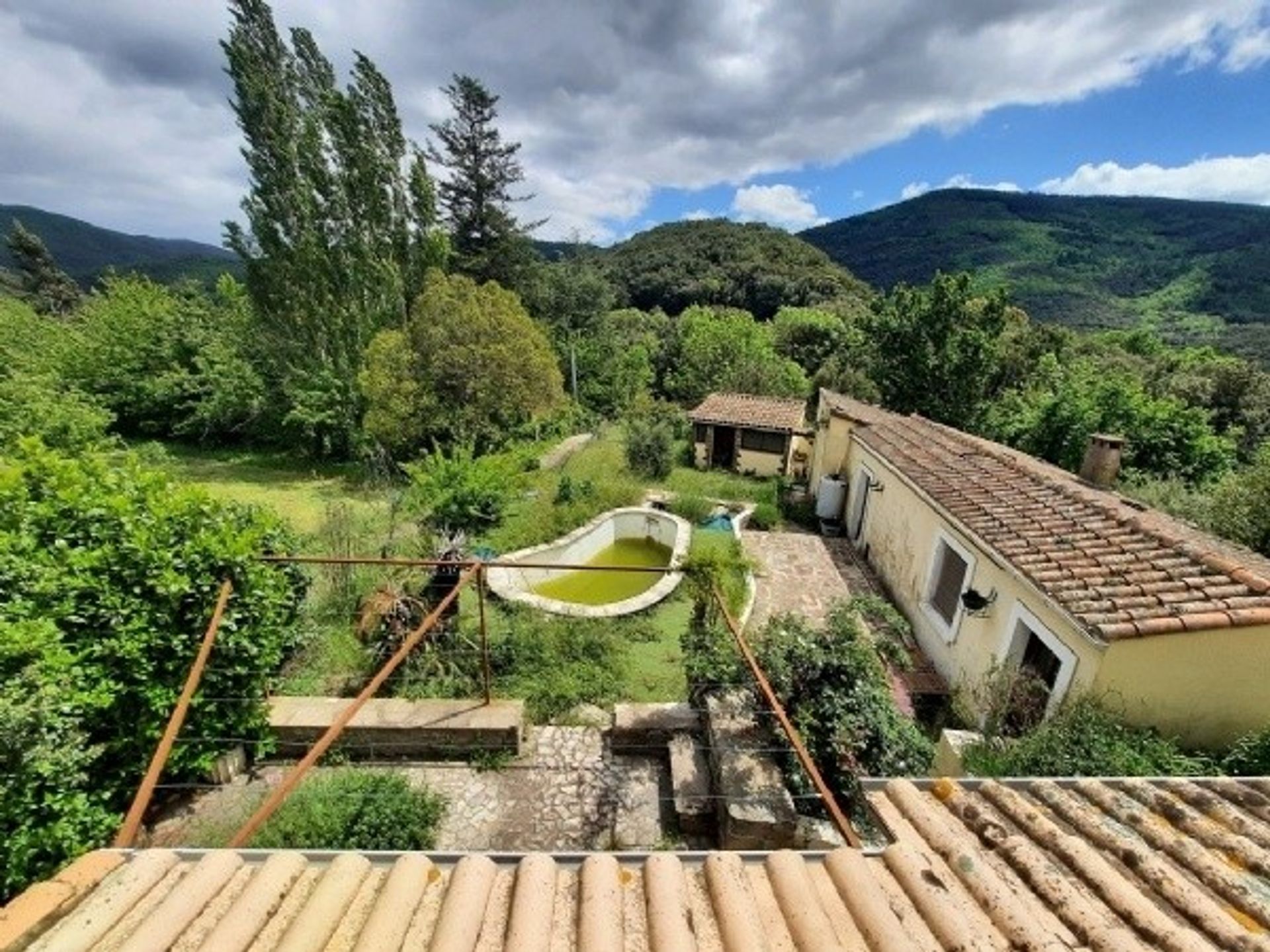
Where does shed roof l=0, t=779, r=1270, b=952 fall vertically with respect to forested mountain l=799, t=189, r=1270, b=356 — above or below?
below

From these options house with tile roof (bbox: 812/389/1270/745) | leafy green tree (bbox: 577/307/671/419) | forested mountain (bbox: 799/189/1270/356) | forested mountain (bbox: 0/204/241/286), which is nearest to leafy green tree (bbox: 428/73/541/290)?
leafy green tree (bbox: 577/307/671/419)

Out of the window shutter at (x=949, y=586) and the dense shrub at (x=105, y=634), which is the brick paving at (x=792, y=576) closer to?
the window shutter at (x=949, y=586)

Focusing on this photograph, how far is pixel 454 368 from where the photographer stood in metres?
21.5

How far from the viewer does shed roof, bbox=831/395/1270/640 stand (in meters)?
6.46

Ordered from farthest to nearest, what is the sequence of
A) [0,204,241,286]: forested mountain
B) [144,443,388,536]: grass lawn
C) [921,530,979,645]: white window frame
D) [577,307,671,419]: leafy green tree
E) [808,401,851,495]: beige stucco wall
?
[0,204,241,286]: forested mountain
[577,307,671,419]: leafy green tree
[144,443,388,536]: grass lawn
[808,401,851,495]: beige stucco wall
[921,530,979,645]: white window frame

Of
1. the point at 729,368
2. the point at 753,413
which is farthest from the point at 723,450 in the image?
the point at 729,368

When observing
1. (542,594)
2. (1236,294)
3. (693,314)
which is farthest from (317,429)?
(1236,294)

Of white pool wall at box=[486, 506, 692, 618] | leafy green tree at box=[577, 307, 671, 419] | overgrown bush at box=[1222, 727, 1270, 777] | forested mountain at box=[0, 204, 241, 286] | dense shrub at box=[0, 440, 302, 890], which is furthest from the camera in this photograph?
forested mountain at box=[0, 204, 241, 286]

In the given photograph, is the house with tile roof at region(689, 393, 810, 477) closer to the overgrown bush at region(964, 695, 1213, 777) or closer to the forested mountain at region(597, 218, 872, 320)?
the overgrown bush at region(964, 695, 1213, 777)

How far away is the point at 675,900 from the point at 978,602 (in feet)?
27.2

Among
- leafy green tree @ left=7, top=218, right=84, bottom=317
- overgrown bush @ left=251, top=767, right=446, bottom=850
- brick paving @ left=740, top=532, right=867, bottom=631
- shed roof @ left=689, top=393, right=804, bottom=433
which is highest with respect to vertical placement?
leafy green tree @ left=7, top=218, right=84, bottom=317

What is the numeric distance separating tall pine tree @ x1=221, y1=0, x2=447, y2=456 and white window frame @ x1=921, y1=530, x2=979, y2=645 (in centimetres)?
2310

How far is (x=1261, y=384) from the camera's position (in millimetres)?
26000

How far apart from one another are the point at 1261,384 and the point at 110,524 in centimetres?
3977
